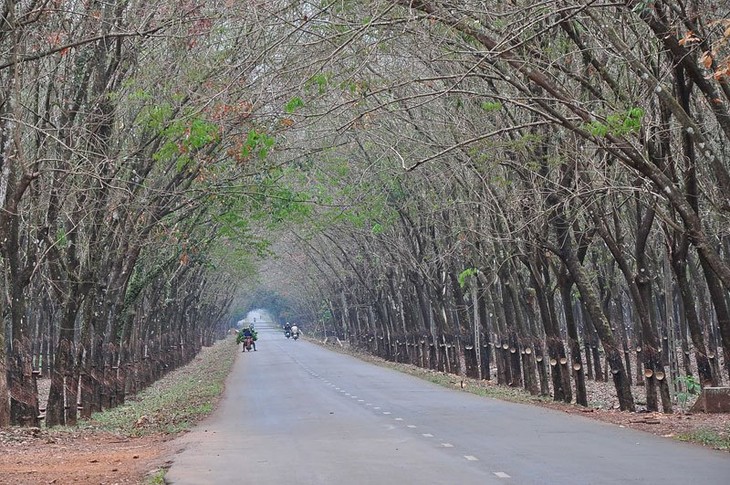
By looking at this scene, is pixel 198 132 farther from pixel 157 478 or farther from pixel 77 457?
pixel 157 478

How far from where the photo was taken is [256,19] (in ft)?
46.4

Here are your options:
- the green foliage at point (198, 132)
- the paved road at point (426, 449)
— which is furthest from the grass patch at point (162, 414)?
the green foliage at point (198, 132)

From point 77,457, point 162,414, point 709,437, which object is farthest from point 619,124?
point 162,414

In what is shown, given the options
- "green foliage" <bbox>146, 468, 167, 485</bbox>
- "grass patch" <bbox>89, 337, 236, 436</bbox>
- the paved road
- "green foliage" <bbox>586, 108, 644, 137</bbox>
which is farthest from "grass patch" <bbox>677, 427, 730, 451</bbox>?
"grass patch" <bbox>89, 337, 236, 436</bbox>

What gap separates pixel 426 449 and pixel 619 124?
494cm

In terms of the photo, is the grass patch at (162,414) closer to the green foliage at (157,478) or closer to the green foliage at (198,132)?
the green foliage at (198,132)

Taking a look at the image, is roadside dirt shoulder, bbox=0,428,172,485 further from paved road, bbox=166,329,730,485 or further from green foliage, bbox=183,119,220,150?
green foliage, bbox=183,119,220,150

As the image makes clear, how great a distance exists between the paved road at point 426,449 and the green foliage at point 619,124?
13.2 ft

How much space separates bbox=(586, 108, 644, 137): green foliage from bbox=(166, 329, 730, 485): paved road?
402 centimetres

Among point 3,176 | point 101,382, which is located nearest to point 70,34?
point 3,176

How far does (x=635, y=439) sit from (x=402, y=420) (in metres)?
5.36

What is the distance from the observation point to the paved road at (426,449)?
1109 cm

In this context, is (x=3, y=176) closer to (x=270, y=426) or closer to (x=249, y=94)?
(x=249, y=94)

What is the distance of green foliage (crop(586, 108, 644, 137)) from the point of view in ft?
43.9
